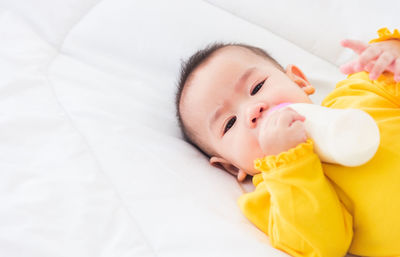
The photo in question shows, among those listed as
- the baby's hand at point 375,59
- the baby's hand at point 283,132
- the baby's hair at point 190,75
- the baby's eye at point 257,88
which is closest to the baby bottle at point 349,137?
the baby's hand at point 283,132

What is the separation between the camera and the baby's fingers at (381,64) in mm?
913

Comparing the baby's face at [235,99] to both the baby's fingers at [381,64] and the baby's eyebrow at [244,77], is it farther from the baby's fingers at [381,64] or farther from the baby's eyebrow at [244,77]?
the baby's fingers at [381,64]

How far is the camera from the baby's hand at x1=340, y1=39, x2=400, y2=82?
0.92 meters

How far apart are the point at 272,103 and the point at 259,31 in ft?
1.87

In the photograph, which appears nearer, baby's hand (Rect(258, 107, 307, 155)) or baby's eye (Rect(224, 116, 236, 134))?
baby's hand (Rect(258, 107, 307, 155))

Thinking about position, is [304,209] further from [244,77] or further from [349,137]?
[244,77]

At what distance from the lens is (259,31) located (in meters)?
1.52

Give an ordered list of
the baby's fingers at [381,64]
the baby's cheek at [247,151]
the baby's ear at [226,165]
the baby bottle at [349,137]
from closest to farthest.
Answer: the baby bottle at [349,137] < the baby's fingers at [381,64] < the baby's cheek at [247,151] < the baby's ear at [226,165]

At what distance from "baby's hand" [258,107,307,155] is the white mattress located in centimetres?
17

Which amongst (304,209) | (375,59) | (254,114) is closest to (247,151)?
(254,114)

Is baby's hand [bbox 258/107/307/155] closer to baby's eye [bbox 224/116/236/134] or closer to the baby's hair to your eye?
baby's eye [bbox 224/116/236/134]

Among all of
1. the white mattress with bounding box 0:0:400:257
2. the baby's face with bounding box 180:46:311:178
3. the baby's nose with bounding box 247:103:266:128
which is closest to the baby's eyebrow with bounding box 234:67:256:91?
the baby's face with bounding box 180:46:311:178

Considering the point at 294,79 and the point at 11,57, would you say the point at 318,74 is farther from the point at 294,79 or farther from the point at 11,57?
the point at 11,57

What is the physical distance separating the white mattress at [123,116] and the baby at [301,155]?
0.07 metres
